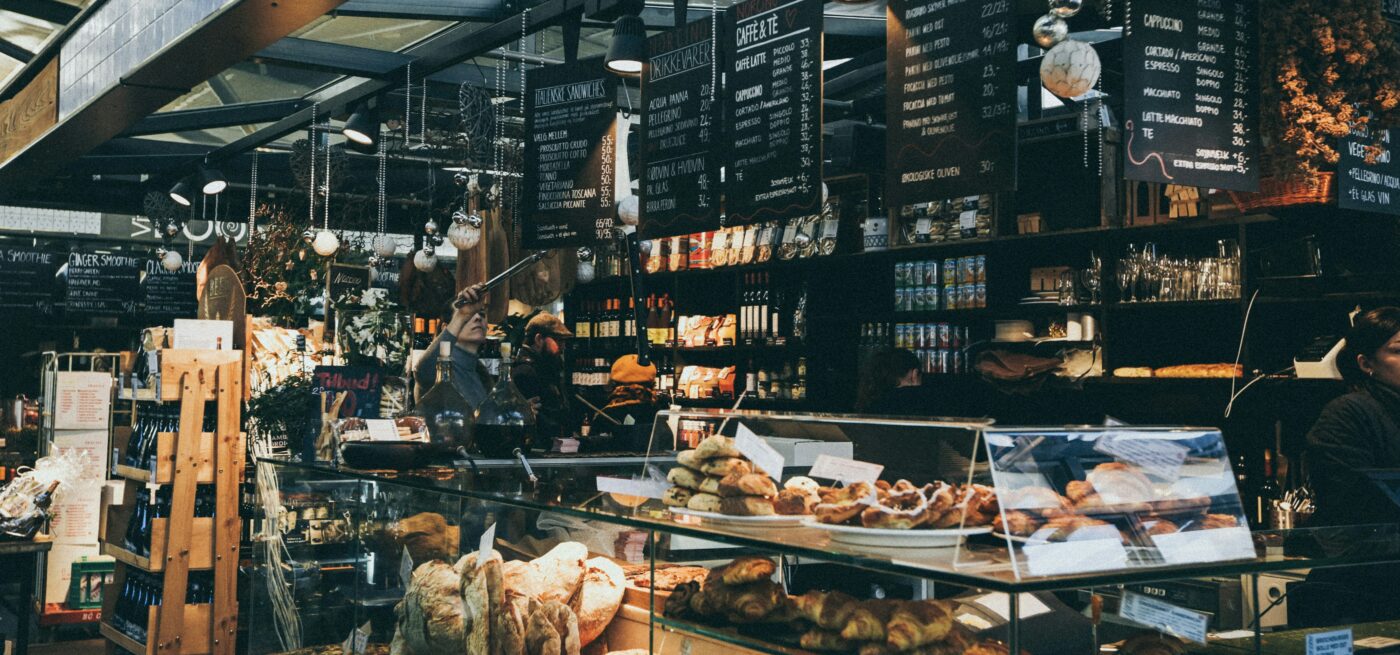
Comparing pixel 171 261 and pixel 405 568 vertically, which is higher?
pixel 171 261

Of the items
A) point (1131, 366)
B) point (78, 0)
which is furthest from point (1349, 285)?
point (78, 0)

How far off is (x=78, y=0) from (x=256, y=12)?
253 centimetres

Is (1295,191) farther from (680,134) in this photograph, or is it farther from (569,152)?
(569,152)

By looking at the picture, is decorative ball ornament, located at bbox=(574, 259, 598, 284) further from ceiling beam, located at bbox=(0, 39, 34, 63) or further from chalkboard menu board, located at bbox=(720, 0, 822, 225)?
ceiling beam, located at bbox=(0, 39, 34, 63)

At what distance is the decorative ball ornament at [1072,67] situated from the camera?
3463 millimetres

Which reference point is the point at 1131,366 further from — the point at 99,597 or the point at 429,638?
the point at 99,597

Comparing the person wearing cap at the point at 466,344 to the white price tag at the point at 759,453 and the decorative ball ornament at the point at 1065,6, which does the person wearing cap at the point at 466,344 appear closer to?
the white price tag at the point at 759,453

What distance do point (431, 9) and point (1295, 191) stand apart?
3.88m

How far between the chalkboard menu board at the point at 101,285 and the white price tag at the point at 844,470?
38.1ft

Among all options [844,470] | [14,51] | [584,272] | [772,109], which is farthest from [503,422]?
[584,272]

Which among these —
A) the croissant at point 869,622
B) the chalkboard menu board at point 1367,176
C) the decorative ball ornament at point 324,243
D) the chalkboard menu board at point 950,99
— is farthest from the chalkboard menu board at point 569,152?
the croissant at point 869,622

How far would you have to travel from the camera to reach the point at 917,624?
1941 millimetres

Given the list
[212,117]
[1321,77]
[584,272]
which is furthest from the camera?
[584,272]

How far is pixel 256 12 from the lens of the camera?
350cm
